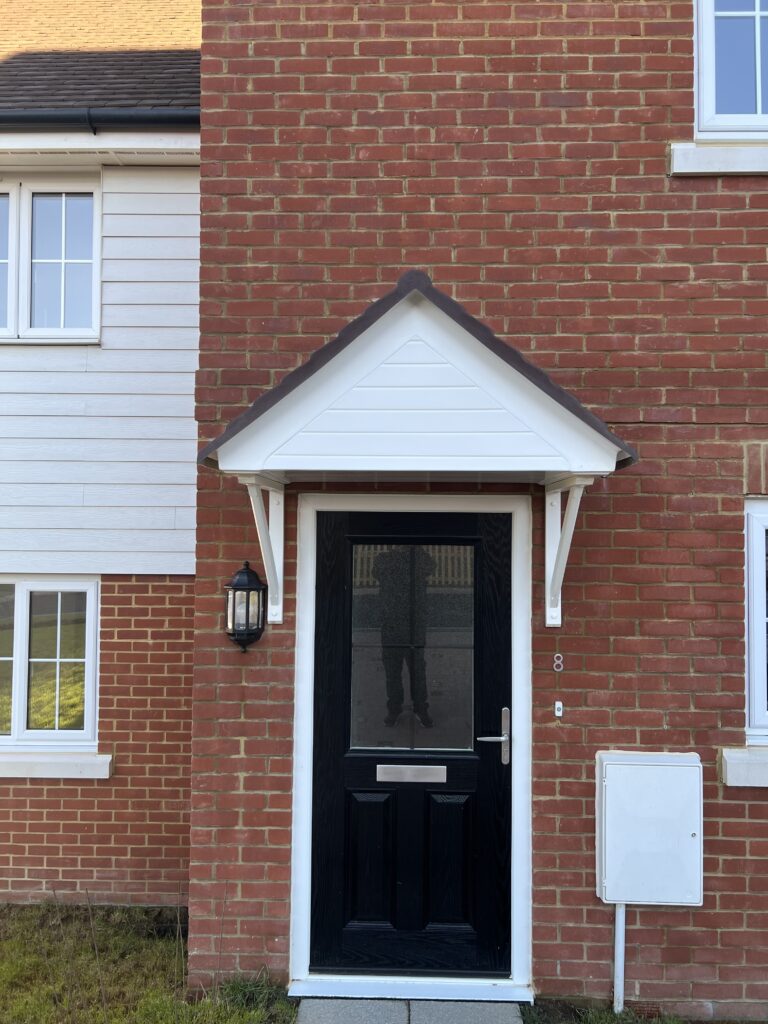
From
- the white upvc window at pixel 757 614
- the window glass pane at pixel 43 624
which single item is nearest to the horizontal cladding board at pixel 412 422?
A: the white upvc window at pixel 757 614

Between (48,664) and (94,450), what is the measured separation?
1.57 metres

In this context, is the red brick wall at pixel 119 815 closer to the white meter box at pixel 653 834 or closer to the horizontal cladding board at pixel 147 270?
the horizontal cladding board at pixel 147 270

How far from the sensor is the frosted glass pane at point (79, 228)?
234 inches

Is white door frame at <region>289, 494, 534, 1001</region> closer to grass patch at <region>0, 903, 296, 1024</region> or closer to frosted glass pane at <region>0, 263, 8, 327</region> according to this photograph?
grass patch at <region>0, 903, 296, 1024</region>

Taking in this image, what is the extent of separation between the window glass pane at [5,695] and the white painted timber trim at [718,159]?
537cm

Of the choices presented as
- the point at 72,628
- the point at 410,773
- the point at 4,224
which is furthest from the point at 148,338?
the point at 410,773

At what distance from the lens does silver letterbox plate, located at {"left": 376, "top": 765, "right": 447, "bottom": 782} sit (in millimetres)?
4172

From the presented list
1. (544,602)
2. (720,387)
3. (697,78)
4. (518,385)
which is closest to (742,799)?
(544,602)

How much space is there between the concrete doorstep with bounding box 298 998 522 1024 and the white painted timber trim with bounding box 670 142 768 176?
4.24 meters

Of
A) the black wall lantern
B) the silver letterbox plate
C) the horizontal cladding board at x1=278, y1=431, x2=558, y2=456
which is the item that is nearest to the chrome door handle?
the silver letterbox plate

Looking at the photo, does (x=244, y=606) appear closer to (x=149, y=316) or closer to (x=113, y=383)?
(x=113, y=383)

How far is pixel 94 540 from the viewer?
18.8 ft

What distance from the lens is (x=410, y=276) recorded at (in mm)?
3461

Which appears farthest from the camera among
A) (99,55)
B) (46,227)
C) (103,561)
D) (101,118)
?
(99,55)
